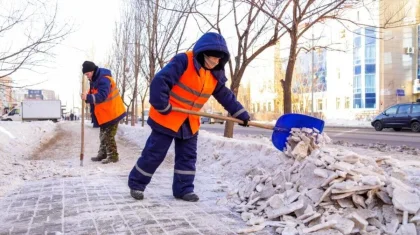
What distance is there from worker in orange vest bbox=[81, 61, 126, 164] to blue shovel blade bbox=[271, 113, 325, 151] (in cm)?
306

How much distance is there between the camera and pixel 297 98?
41844mm

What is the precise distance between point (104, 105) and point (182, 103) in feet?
10.1

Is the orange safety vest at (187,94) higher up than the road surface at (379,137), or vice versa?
the orange safety vest at (187,94)

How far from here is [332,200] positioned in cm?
319

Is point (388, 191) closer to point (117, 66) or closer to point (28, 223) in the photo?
point (28, 223)

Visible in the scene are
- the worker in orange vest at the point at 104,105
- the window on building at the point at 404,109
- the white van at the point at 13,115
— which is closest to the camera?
the worker in orange vest at the point at 104,105

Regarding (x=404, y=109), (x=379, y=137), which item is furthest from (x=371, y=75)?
(x=379, y=137)

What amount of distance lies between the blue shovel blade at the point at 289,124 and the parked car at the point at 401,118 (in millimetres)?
16945

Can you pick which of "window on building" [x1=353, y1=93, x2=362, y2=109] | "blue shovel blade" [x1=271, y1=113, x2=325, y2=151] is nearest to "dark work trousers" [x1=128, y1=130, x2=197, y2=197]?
"blue shovel blade" [x1=271, y1=113, x2=325, y2=151]

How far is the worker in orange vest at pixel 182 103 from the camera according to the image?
145 inches

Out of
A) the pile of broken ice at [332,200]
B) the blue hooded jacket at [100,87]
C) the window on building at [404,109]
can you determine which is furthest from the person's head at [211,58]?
the window on building at [404,109]

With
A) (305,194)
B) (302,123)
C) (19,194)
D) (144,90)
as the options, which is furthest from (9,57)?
(144,90)

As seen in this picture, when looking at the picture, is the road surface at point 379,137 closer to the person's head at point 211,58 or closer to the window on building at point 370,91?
the person's head at point 211,58

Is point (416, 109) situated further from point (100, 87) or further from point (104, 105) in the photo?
point (100, 87)
